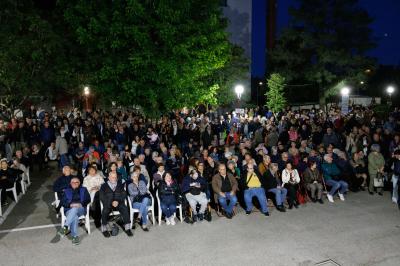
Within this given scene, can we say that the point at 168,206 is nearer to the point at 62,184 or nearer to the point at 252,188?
the point at 252,188

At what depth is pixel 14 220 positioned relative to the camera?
27.0 ft

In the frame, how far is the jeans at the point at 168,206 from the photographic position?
7852 millimetres

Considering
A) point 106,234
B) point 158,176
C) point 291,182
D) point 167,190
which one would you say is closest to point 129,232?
point 106,234

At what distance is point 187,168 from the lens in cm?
1030

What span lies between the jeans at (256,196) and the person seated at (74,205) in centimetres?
354

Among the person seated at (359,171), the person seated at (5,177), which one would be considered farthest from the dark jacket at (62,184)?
the person seated at (359,171)

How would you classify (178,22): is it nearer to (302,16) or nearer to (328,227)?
(328,227)

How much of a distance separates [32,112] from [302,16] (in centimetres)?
2398

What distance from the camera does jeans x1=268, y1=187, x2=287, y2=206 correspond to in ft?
28.8

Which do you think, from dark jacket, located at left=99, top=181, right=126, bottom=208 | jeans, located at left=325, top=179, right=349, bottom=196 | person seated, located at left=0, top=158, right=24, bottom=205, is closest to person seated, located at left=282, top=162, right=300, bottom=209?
jeans, located at left=325, top=179, right=349, bottom=196

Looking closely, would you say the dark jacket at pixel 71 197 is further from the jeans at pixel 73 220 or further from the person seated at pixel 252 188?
the person seated at pixel 252 188

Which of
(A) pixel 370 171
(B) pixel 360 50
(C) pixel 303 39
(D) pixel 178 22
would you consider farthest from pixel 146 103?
(B) pixel 360 50

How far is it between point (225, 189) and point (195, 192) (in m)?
0.75

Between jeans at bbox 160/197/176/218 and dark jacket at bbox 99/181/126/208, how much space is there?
0.85m
